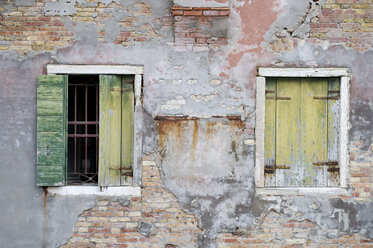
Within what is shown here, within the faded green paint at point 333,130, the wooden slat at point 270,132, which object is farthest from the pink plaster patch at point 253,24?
the faded green paint at point 333,130

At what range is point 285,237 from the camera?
18.1 feet

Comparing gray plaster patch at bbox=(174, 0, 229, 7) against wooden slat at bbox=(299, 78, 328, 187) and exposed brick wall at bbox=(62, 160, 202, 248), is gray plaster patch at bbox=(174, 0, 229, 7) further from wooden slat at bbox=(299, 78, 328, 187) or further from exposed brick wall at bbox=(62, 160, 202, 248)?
exposed brick wall at bbox=(62, 160, 202, 248)

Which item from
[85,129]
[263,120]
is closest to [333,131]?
[263,120]

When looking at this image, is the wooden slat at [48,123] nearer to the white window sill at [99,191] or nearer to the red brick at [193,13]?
the white window sill at [99,191]

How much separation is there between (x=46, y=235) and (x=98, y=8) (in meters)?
2.76

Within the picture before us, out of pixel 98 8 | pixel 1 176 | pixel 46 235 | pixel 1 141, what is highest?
pixel 98 8

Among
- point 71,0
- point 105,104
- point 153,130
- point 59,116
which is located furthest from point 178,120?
point 71,0

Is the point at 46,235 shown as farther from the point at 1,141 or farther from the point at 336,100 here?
the point at 336,100

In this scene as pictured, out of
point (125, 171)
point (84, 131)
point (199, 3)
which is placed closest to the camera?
point (199, 3)

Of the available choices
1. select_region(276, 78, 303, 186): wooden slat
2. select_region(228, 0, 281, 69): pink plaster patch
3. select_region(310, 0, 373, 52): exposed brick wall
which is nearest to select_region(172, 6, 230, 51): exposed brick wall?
select_region(228, 0, 281, 69): pink plaster patch

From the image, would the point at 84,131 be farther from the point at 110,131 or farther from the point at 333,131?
the point at 333,131

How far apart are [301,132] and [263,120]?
1.69 feet

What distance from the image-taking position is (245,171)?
5.52 m

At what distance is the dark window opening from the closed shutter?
212 centimetres
